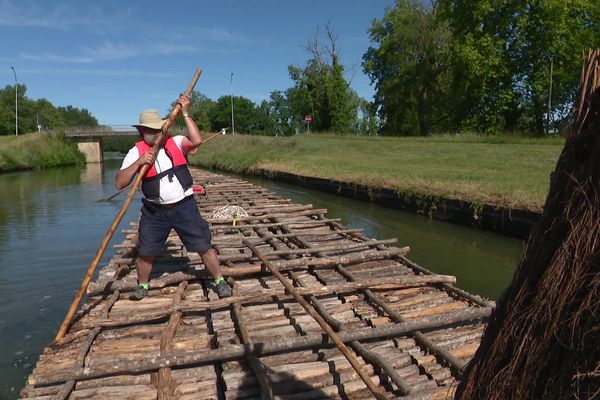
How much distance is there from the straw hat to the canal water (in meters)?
2.65

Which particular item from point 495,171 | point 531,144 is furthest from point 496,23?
point 495,171

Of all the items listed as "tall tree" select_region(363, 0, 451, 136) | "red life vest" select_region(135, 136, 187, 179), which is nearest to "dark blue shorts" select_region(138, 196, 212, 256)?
"red life vest" select_region(135, 136, 187, 179)

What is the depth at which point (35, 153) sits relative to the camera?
136ft

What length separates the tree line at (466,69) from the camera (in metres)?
29.7

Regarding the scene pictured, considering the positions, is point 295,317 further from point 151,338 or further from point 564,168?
point 564,168

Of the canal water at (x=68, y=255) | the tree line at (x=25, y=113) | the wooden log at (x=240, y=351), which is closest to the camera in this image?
the wooden log at (x=240, y=351)

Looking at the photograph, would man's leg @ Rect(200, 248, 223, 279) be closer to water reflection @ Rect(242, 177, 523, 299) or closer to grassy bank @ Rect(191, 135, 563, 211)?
water reflection @ Rect(242, 177, 523, 299)

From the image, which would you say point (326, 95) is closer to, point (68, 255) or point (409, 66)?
point (409, 66)

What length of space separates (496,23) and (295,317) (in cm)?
3275

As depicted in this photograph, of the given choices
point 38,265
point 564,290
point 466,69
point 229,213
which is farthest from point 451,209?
point 466,69

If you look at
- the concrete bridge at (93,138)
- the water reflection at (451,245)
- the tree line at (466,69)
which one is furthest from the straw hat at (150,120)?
the concrete bridge at (93,138)

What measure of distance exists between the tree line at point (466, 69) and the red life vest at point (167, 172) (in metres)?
20.1

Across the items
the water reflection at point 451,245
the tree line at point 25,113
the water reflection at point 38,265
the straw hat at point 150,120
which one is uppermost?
the tree line at point 25,113

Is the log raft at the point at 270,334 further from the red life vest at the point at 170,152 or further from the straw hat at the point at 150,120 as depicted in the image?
the straw hat at the point at 150,120
